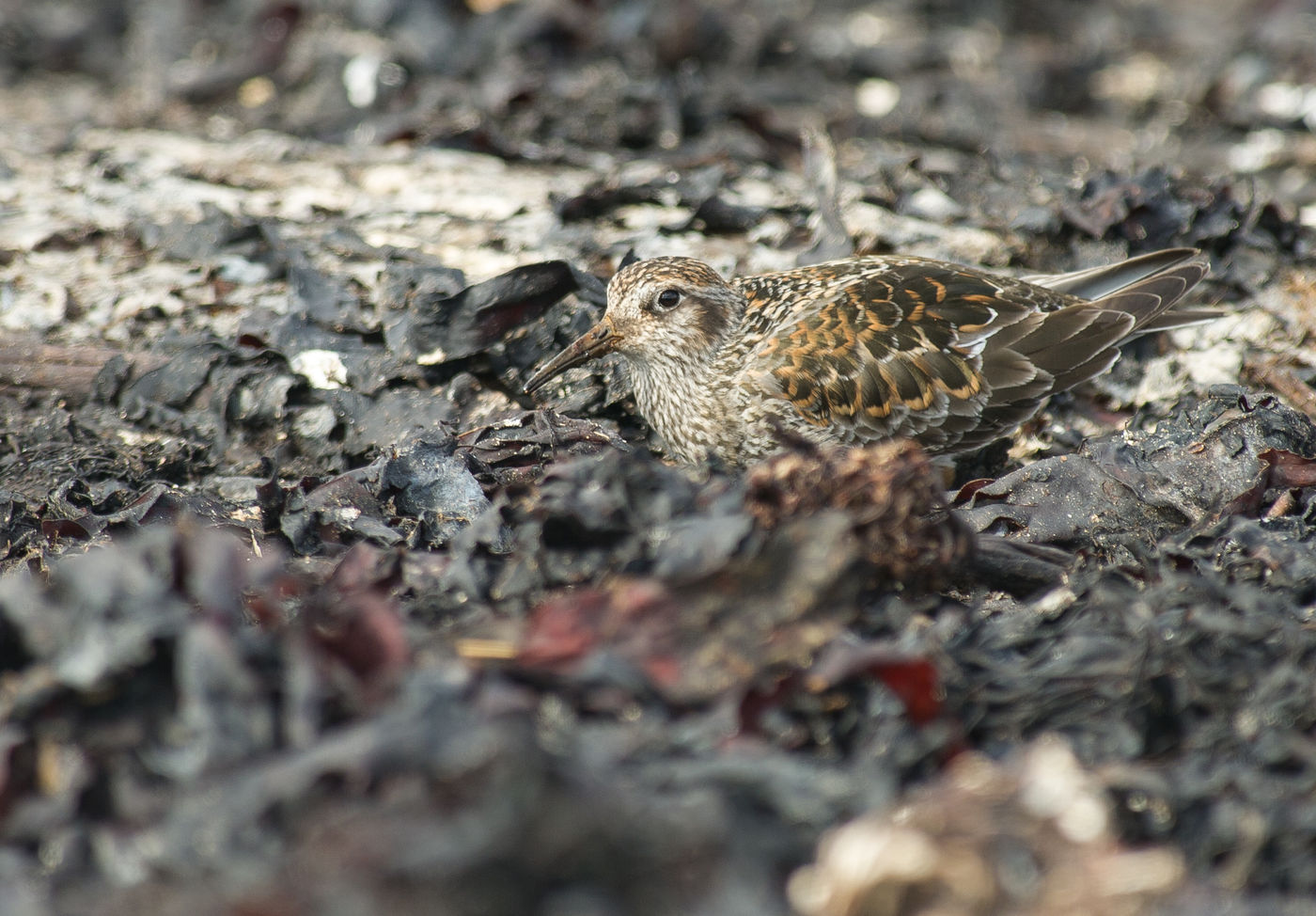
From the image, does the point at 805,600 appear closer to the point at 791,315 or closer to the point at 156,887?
the point at 156,887

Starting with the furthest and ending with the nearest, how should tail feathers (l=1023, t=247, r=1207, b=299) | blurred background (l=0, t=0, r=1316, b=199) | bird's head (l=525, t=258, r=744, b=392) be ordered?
blurred background (l=0, t=0, r=1316, b=199) < tail feathers (l=1023, t=247, r=1207, b=299) < bird's head (l=525, t=258, r=744, b=392)

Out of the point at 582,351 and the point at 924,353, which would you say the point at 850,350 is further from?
the point at 582,351

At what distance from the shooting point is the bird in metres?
4.14

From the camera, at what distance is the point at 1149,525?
357 cm

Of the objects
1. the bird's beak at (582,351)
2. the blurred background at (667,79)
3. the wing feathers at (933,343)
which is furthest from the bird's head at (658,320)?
the blurred background at (667,79)

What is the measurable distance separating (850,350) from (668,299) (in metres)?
0.69

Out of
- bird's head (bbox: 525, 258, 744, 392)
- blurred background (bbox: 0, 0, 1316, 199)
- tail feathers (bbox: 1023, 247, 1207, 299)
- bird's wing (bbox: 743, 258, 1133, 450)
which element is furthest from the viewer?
blurred background (bbox: 0, 0, 1316, 199)

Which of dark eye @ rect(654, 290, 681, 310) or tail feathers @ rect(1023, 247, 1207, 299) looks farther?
tail feathers @ rect(1023, 247, 1207, 299)

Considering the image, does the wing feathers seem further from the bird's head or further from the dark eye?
the dark eye

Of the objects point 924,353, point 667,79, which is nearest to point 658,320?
point 924,353

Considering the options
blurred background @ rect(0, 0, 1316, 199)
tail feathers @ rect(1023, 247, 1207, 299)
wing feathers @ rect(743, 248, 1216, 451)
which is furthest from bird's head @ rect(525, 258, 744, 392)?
blurred background @ rect(0, 0, 1316, 199)

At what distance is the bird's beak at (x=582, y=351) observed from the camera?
4.20m

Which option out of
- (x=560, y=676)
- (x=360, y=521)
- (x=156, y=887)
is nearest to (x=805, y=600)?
(x=560, y=676)

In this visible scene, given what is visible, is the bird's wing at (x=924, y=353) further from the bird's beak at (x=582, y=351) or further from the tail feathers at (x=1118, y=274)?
the bird's beak at (x=582, y=351)
